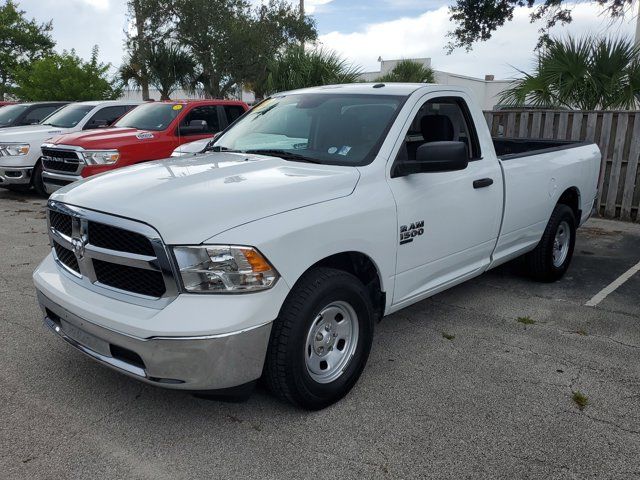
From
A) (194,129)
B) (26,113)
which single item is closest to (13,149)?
(26,113)

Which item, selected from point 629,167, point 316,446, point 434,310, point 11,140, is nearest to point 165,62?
point 11,140

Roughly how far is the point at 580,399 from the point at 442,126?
7.00 ft

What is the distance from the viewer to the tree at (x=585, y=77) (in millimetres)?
9523

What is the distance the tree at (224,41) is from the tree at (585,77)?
15256 mm

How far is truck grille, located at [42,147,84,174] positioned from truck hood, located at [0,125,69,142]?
141cm

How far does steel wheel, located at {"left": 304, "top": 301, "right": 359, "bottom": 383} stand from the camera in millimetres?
3270

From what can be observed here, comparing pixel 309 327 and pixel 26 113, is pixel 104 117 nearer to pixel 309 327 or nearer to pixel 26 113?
pixel 26 113

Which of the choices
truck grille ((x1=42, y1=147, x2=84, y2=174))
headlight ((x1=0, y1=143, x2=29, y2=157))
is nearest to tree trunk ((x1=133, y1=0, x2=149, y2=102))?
headlight ((x1=0, y1=143, x2=29, y2=157))

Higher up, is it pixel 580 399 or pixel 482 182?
pixel 482 182

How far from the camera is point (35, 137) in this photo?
10.9 meters

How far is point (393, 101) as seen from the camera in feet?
13.5

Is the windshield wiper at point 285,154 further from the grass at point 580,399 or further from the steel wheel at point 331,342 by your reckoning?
the grass at point 580,399

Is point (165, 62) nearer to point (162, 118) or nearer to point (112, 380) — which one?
point (162, 118)

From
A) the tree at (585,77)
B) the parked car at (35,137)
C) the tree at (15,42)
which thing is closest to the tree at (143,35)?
the tree at (15,42)
